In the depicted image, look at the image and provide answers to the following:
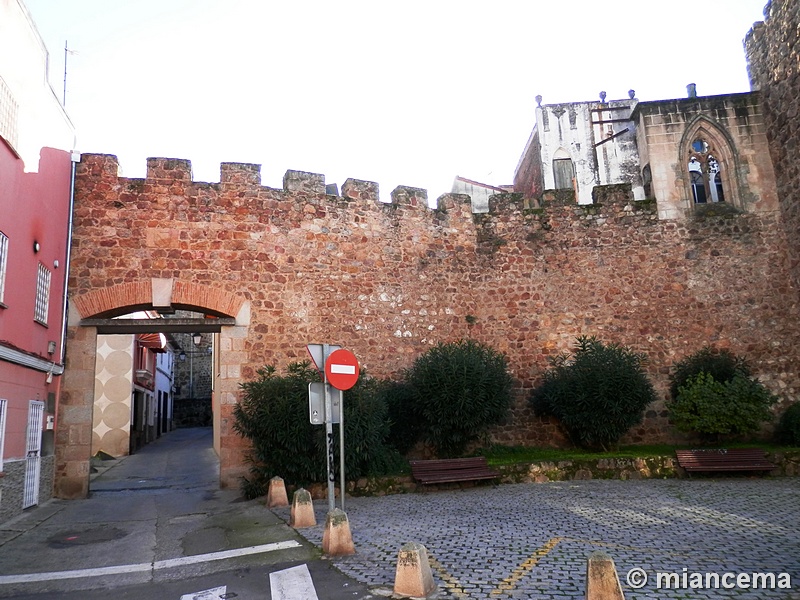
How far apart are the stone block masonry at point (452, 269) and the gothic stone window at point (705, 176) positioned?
69 centimetres

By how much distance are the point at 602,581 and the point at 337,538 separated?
2.73 m

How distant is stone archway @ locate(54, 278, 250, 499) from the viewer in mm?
9891

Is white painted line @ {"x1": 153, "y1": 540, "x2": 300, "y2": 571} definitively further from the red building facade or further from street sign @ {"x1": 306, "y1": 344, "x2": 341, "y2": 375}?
the red building facade

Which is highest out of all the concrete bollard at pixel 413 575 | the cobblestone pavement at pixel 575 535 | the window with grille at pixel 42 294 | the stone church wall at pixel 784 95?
the stone church wall at pixel 784 95

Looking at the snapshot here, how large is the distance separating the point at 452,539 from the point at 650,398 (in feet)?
23.1

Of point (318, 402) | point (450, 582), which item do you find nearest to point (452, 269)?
point (318, 402)

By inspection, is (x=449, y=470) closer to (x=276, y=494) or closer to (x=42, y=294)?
(x=276, y=494)

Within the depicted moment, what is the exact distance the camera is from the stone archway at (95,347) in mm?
9891

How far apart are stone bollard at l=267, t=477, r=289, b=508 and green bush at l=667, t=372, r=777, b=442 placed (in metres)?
7.95

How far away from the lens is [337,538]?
5695 mm

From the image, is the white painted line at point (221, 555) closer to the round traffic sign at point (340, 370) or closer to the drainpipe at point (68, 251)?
the round traffic sign at point (340, 370)

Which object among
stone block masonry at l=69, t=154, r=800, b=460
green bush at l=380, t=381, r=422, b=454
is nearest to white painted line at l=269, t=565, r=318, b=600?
green bush at l=380, t=381, r=422, b=454

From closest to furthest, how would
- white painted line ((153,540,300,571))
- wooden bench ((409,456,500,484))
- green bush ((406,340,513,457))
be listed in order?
white painted line ((153,540,300,571)), wooden bench ((409,456,500,484)), green bush ((406,340,513,457))

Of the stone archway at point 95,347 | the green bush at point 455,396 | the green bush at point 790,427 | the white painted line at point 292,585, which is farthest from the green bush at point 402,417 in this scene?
the green bush at point 790,427
